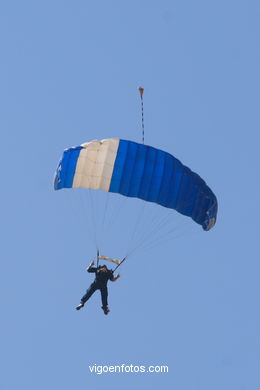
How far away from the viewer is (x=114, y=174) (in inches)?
584

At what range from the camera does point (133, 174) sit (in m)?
14.7

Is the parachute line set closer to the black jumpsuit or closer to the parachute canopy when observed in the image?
the parachute canopy

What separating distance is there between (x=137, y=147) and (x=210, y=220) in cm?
304

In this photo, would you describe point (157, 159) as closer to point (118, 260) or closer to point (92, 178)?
point (92, 178)

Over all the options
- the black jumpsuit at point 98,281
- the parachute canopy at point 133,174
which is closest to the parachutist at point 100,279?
the black jumpsuit at point 98,281

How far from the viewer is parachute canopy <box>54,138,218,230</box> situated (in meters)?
14.7

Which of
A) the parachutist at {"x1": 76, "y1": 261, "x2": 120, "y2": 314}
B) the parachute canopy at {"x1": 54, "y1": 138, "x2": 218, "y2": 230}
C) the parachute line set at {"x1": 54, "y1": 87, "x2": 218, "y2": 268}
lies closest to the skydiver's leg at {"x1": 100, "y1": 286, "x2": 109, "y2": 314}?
the parachutist at {"x1": 76, "y1": 261, "x2": 120, "y2": 314}

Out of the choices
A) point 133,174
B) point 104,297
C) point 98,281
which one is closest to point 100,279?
point 98,281

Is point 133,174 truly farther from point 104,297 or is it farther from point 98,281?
point 104,297

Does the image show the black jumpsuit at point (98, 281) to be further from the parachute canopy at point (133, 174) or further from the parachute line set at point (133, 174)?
the parachute canopy at point (133, 174)

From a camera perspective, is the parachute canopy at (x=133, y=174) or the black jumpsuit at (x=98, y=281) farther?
the black jumpsuit at (x=98, y=281)

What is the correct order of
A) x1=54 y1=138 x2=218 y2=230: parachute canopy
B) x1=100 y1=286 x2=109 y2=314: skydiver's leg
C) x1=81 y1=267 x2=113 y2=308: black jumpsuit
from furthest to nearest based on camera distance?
x1=100 y1=286 x2=109 y2=314: skydiver's leg, x1=81 y1=267 x2=113 y2=308: black jumpsuit, x1=54 y1=138 x2=218 y2=230: parachute canopy

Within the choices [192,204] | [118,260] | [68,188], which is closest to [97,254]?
[118,260]

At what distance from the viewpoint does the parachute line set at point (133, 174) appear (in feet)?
48.2
